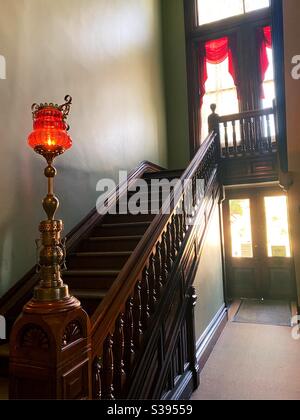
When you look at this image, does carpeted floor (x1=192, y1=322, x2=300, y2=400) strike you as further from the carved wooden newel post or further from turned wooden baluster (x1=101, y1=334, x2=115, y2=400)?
the carved wooden newel post

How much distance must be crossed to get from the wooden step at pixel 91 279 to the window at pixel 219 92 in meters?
4.20

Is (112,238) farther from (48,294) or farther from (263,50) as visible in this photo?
(263,50)

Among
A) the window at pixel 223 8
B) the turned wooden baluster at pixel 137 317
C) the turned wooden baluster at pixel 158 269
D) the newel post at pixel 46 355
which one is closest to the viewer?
the newel post at pixel 46 355

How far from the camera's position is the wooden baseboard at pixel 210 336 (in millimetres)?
3375

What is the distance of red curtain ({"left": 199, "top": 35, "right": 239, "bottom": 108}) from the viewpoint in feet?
20.0

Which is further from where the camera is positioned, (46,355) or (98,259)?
(98,259)

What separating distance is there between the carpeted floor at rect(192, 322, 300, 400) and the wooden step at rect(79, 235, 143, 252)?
1.44 m

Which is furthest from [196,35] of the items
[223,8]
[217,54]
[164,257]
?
[164,257]

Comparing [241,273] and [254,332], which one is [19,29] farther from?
[241,273]

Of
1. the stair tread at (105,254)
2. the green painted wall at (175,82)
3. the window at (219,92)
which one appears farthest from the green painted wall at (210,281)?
the window at (219,92)

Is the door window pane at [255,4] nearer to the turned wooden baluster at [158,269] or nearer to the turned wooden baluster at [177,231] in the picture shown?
the turned wooden baluster at [177,231]

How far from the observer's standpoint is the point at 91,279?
2777 millimetres

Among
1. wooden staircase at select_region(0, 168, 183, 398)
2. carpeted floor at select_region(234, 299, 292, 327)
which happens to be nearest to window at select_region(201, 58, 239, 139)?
wooden staircase at select_region(0, 168, 183, 398)

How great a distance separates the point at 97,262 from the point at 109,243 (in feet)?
1.04
